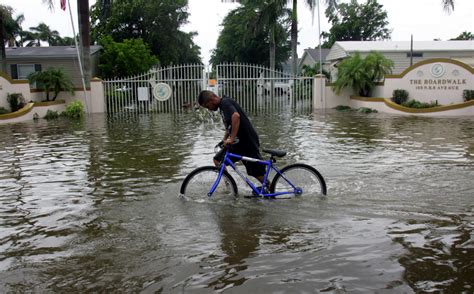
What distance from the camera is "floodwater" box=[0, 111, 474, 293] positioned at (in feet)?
13.7

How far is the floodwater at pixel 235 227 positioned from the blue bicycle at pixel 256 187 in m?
0.14

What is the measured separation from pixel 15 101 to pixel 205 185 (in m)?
16.8

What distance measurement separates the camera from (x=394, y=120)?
1761 cm

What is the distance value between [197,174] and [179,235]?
131 cm

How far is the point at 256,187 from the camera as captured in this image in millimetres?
6641

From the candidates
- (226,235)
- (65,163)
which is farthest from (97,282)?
(65,163)

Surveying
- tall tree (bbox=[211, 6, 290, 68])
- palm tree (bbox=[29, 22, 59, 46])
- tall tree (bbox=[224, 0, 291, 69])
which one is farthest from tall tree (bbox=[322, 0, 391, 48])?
palm tree (bbox=[29, 22, 59, 46])

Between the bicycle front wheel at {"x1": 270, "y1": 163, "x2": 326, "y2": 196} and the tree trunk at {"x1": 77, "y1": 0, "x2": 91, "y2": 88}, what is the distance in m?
18.8

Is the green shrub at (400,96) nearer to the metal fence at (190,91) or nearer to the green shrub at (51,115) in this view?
the metal fence at (190,91)

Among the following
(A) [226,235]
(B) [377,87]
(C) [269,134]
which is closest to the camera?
(A) [226,235]

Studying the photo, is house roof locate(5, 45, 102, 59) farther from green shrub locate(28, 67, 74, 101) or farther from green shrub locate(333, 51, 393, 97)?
green shrub locate(333, 51, 393, 97)

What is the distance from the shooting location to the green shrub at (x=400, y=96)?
21.6 metres

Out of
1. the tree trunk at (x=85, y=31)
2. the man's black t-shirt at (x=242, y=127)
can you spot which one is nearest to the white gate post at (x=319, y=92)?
the tree trunk at (x=85, y=31)

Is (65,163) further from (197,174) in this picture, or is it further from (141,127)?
(141,127)
